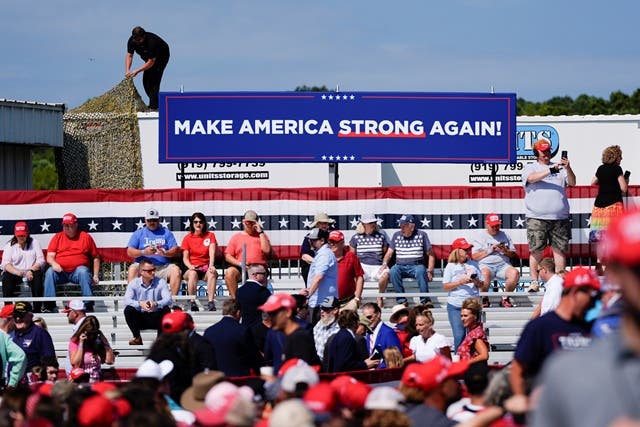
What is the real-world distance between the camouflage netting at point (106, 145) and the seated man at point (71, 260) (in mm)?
5082

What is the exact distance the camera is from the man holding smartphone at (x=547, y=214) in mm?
14570

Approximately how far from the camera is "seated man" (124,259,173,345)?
13.4 m

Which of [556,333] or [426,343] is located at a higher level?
[556,333]

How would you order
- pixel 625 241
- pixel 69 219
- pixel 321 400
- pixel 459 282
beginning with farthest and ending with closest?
→ pixel 69 219
pixel 459 282
pixel 321 400
pixel 625 241

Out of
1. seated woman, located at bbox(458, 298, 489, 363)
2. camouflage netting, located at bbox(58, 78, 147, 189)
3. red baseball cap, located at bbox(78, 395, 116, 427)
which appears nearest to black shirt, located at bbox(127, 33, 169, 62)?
camouflage netting, located at bbox(58, 78, 147, 189)

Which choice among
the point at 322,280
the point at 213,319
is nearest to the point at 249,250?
the point at 213,319

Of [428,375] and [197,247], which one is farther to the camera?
[197,247]

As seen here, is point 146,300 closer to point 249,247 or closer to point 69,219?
point 249,247

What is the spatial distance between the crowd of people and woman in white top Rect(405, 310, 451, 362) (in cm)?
2

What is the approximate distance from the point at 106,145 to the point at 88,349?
28.8ft

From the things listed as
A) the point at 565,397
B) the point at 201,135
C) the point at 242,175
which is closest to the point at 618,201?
the point at 201,135

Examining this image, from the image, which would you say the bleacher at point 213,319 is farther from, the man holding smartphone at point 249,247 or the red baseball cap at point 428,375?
the red baseball cap at point 428,375

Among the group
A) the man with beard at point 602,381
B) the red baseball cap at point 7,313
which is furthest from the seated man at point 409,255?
the man with beard at point 602,381

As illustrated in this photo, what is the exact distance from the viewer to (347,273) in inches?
547
